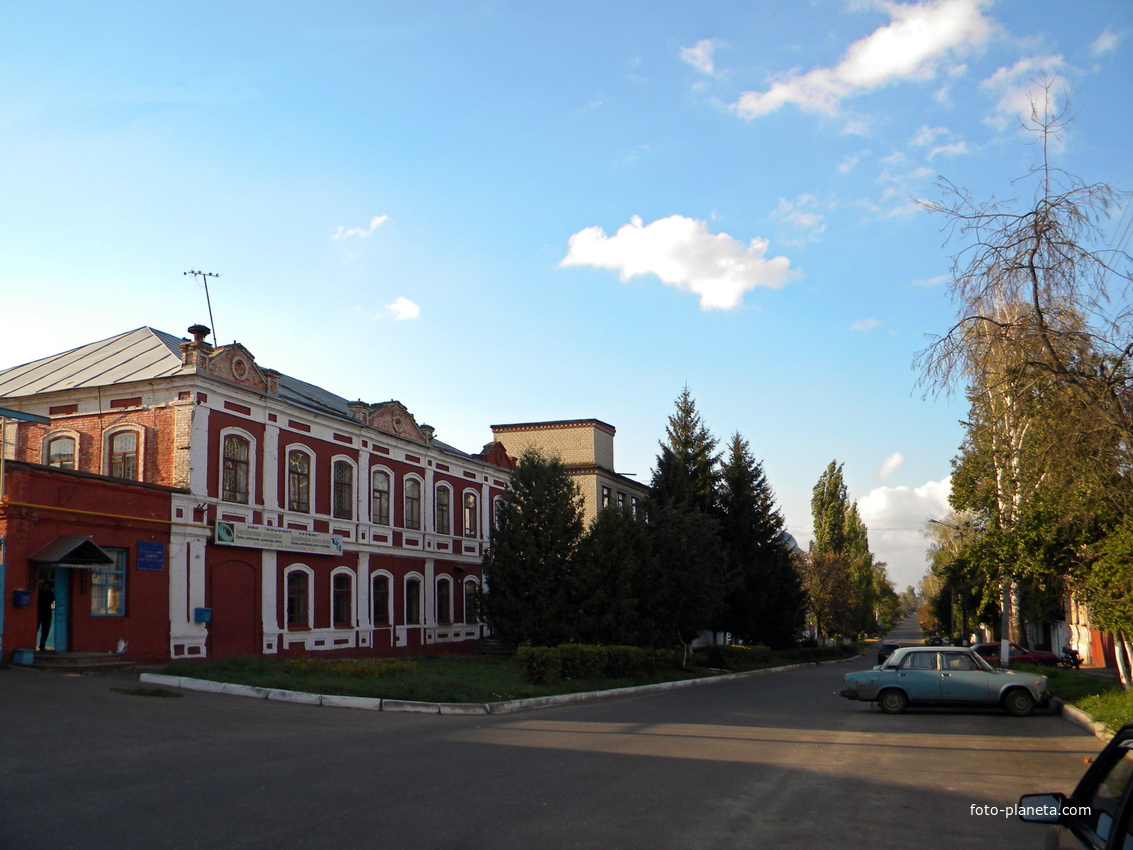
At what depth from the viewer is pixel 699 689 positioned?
28219 mm

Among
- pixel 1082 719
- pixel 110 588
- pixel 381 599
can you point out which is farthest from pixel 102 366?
pixel 1082 719

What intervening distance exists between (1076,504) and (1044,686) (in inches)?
165

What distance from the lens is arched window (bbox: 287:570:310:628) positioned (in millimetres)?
28172

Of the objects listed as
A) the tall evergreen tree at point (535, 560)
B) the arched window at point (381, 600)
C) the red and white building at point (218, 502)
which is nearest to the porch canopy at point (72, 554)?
the red and white building at point (218, 502)

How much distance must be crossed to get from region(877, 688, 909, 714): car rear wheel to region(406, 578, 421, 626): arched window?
20209 mm

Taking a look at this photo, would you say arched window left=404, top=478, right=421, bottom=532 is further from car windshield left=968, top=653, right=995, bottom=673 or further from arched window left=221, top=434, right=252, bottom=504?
car windshield left=968, top=653, right=995, bottom=673

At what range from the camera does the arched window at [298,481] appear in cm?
2850

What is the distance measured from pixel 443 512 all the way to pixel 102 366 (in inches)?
586

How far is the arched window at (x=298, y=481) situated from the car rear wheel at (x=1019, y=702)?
67.4 ft

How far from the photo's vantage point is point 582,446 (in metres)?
54.7

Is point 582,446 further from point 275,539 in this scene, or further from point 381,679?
point 381,679

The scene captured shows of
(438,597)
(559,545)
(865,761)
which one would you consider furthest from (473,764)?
(438,597)

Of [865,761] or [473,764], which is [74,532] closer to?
[473,764]

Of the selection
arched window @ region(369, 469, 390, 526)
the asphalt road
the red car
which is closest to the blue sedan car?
the asphalt road
